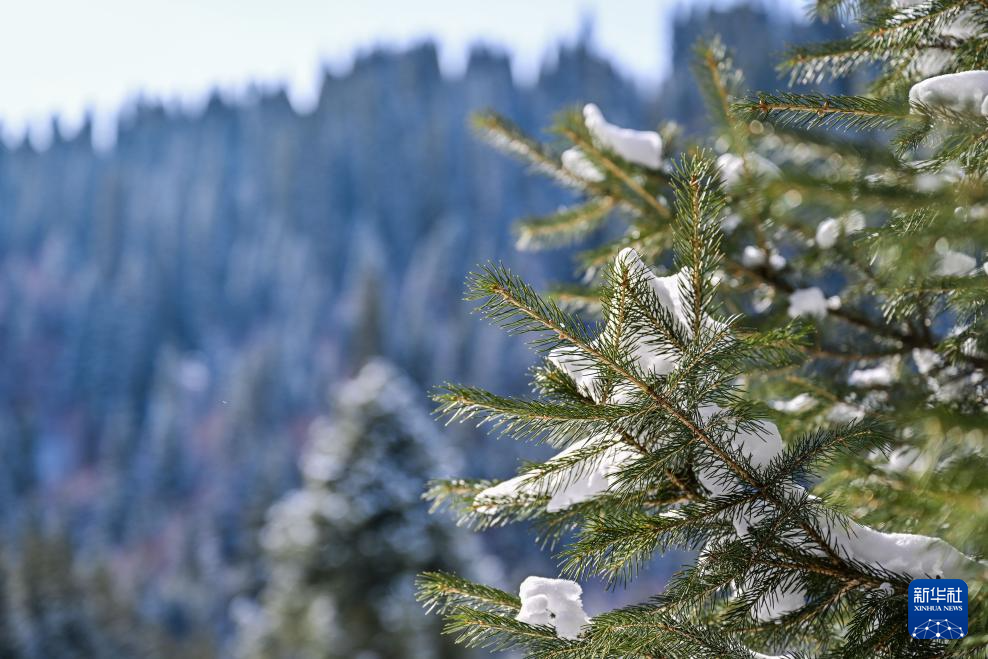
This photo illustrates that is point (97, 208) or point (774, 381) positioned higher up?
point (774, 381)

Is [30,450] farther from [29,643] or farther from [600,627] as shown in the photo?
[600,627]

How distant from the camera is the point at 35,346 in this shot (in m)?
76.9

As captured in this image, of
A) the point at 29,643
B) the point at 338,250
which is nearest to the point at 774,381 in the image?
the point at 29,643

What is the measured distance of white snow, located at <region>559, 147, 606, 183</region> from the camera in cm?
279

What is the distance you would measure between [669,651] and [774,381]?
123cm

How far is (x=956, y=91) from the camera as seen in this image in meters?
1.37

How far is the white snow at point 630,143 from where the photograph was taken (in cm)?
265

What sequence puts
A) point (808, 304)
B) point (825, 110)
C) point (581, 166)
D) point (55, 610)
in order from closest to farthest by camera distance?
point (825, 110)
point (808, 304)
point (581, 166)
point (55, 610)

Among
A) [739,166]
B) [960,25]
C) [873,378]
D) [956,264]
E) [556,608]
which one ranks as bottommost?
[873,378]

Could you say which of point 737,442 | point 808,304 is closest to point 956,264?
point 808,304

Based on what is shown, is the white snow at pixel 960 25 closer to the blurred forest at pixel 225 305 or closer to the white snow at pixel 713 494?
the blurred forest at pixel 225 305

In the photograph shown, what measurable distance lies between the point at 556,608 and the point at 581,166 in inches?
70.4

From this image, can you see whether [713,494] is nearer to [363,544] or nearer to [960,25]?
[960,25]

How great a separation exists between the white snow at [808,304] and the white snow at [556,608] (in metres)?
1.43
